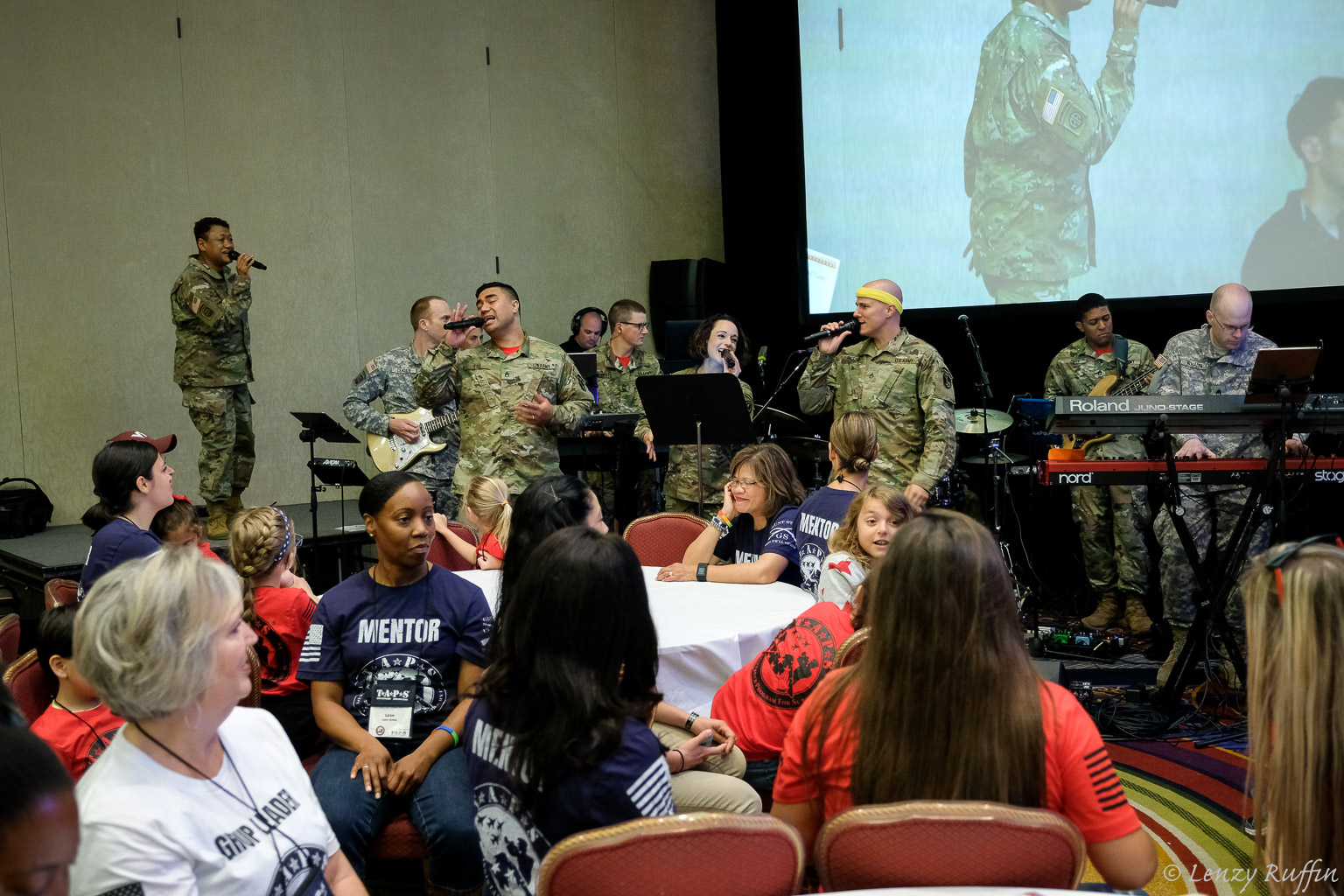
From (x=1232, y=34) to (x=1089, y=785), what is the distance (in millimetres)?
5759

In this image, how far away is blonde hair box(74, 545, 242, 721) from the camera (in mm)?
1473

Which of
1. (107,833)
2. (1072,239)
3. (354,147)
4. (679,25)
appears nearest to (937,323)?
(1072,239)

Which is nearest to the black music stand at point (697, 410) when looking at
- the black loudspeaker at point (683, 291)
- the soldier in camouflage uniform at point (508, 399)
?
the soldier in camouflage uniform at point (508, 399)

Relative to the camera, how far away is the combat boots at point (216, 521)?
652 centimetres

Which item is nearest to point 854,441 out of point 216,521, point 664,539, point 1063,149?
point 664,539

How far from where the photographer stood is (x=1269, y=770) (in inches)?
63.8

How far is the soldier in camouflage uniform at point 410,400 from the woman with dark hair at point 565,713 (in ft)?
14.8

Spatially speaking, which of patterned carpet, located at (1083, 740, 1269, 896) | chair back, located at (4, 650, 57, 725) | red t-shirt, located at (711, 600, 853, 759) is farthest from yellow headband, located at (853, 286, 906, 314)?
chair back, located at (4, 650, 57, 725)

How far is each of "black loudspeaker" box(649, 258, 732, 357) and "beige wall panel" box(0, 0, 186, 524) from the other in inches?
150

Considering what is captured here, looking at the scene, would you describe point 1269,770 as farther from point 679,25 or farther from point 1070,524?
point 679,25

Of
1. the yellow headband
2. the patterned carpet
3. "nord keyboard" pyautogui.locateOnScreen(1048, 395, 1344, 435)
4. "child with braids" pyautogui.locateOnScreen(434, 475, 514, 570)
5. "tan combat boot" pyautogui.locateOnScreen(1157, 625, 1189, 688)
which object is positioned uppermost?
the yellow headband

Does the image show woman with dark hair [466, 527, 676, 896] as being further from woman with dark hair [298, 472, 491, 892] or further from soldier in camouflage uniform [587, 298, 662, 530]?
soldier in camouflage uniform [587, 298, 662, 530]

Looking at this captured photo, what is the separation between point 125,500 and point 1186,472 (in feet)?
12.4

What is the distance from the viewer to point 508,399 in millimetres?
5137
